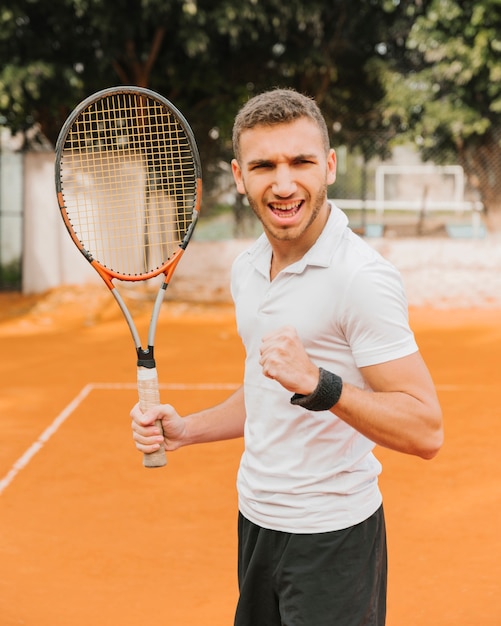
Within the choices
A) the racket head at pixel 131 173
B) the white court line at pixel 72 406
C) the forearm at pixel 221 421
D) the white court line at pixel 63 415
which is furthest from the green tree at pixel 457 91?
the forearm at pixel 221 421

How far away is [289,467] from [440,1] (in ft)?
42.6

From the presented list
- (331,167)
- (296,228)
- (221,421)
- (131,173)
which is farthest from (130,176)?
(296,228)

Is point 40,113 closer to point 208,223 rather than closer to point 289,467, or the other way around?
point 208,223

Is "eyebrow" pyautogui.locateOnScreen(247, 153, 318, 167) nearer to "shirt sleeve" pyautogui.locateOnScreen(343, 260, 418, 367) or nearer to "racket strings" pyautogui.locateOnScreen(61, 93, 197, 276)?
"shirt sleeve" pyautogui.locateOnScreen(343, 260, 418, 367)

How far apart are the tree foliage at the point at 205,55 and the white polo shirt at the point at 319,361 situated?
1060 centimetres

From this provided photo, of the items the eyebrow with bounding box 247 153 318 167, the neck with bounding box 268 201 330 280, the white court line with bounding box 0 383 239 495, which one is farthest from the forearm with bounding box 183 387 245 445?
the white court line with bounding box 0 383 239 495

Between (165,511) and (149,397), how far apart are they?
2.82 meters

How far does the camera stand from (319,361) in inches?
83.3

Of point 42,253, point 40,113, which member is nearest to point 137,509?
point 42,253

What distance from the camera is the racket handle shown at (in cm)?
240

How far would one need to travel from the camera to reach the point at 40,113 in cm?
1477

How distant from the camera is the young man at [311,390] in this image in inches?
78.6

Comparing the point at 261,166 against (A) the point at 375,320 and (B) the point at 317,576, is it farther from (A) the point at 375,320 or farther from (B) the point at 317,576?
(B) the point at 317,576

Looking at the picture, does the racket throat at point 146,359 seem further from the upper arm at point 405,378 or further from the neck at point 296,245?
the upper arm at point 405,378
